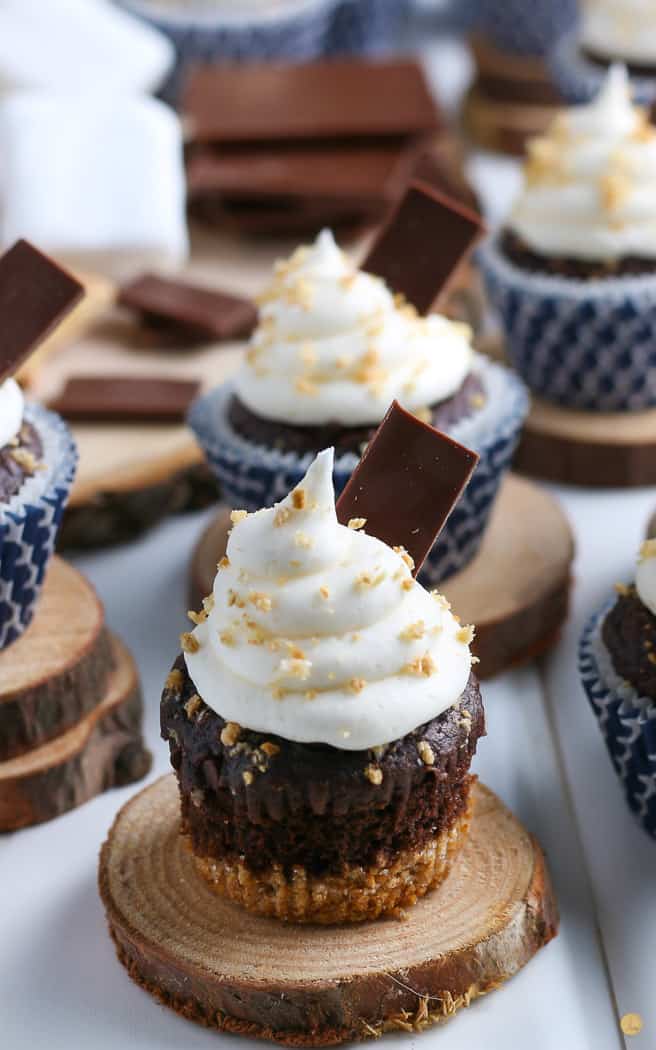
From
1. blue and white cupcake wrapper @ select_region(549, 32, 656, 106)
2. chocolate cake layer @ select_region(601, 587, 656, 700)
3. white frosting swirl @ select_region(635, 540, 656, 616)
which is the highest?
white frosting swirl @ select_region(635, 540, 656, 616)

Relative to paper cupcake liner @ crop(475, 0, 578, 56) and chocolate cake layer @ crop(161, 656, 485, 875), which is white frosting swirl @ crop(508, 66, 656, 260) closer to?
chocolate cake layer @ crop(161, 656, 485, 875)

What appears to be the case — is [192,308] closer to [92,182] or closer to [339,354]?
[92,182]

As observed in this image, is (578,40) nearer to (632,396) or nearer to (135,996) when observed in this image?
(632,396)

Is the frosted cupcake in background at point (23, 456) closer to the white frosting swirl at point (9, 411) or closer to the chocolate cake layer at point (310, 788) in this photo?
the white frosting swirl at point (9, 411)

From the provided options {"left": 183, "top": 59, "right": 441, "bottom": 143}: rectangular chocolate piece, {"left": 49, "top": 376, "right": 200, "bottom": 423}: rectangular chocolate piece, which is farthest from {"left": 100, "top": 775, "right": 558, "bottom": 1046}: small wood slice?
{"left": 183, "top": 59, "right": 441, "bottom": 143}: rectangular chocolate piece

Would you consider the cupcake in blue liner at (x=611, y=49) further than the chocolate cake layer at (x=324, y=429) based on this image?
Yes

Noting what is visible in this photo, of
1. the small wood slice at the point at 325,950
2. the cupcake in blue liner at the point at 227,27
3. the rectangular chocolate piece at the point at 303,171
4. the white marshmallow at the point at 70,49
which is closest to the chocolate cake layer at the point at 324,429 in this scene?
the small wood slice at the point at 325,950
